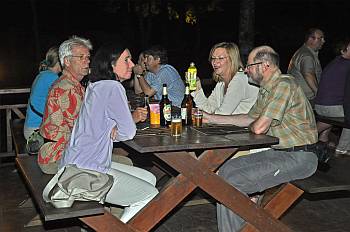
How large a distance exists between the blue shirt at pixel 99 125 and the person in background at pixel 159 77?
2.29 meters

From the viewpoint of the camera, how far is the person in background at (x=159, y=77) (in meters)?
5.76

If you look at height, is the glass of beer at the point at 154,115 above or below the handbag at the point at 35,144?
above

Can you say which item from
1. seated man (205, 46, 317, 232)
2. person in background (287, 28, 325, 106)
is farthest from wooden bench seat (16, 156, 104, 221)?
person in background (287, 28, 325, 106)

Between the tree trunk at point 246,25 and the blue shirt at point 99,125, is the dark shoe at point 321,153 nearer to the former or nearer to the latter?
the blue shirt at point 99,125

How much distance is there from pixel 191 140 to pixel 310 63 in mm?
4044

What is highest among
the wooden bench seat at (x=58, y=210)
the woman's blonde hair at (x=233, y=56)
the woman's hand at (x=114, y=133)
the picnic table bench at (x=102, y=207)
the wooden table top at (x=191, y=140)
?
the woman's blonde hair at (x=233, y=56)

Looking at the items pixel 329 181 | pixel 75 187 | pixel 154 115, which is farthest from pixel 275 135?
pixel 75 187

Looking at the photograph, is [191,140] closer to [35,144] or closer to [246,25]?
[35,144]

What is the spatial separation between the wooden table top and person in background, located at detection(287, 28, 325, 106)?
11.7 feet

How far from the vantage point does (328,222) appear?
188 inches

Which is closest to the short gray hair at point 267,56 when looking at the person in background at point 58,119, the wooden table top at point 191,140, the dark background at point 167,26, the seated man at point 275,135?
the seated man at point 275,135

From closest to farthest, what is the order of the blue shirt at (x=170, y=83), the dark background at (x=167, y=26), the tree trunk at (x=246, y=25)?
1. the blue shirt at (x=170, y=83)
2. the tree trunk at (x=246, y=25)
3. the dark background at (x=167, y=26)

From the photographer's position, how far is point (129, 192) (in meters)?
3.59

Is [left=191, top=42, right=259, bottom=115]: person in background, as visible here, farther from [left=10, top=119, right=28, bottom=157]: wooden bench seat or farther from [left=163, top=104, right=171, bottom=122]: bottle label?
[left=10, top=119, right=28, bottom=157]: wooden bench seat
